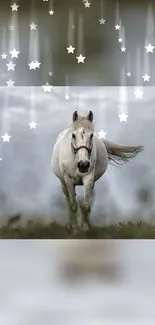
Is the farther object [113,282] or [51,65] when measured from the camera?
[51,65]

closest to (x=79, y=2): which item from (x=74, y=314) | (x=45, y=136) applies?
(x=45, y=136)

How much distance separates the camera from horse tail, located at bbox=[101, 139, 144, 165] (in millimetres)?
2467

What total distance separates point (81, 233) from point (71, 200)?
178 millimetres

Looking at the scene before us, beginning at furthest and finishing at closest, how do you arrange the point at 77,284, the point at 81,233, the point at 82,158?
the point at 81,233, the point at 82,158, the point at 77,284

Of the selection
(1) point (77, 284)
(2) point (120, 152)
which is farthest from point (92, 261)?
(2) point (120, 152)

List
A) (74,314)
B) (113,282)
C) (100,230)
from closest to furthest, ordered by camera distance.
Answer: (74,314), (113,282), (100,230)

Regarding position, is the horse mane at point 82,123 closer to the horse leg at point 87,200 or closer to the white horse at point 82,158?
the white horse at point 82,158

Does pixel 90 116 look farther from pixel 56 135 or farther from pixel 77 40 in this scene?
pixel 77 40

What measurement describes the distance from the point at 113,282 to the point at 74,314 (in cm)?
39

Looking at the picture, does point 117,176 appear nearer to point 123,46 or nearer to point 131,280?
point 123,46

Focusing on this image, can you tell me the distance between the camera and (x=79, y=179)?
8.02ft

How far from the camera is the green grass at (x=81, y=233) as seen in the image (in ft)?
7.94

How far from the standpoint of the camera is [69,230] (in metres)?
2.43

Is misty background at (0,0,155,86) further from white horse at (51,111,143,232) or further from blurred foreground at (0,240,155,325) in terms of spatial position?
blurred foreground at (0,240,155,325)
